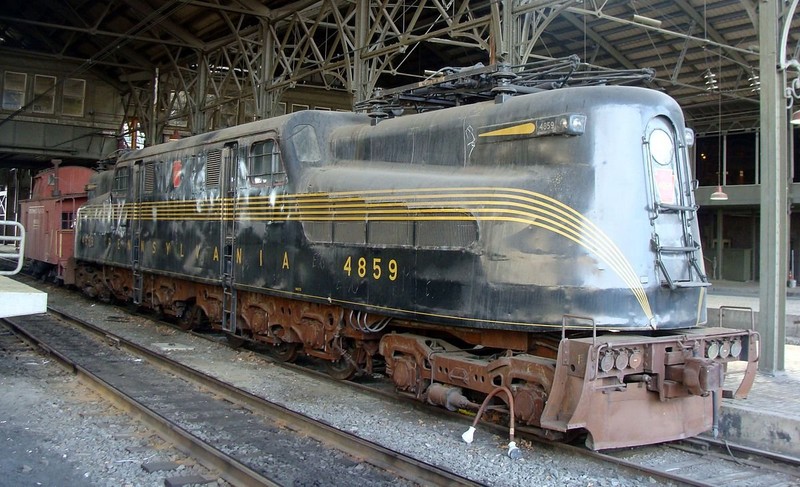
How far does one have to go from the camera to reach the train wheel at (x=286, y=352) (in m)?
10.3

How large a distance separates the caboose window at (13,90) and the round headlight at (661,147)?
3101cm

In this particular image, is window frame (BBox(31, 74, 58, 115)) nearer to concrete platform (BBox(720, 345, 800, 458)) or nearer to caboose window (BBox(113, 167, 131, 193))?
caboose window (BBox(113, 167, 131, 193))

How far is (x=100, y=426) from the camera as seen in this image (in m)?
7.18

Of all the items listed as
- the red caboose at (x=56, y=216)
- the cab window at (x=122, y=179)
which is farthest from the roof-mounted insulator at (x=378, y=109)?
the red caboose at (x=56, y=216)

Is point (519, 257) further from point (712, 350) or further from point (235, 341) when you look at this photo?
point (235, 341)

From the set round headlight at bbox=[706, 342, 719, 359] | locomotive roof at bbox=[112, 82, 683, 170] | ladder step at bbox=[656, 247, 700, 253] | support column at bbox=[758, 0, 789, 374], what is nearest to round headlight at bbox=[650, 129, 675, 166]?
locomotive roof at bbox=[112, 82, 683, 170]

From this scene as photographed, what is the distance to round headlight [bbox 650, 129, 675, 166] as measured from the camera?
21.2 feet

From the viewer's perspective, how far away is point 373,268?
305 inches

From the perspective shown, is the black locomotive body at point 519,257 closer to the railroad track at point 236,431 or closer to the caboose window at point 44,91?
the railroad track at point 236,431

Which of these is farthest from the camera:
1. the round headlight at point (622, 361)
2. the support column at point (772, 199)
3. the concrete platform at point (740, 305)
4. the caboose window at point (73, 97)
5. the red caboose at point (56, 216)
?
the caboose window at point (73, 97)

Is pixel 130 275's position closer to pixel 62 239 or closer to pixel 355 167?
pixel 62 239

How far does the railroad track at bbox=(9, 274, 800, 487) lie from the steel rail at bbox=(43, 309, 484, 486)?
55.4 inches

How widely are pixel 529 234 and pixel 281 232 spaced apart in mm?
4211

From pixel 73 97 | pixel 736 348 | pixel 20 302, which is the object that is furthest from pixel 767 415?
pixel 73 97
